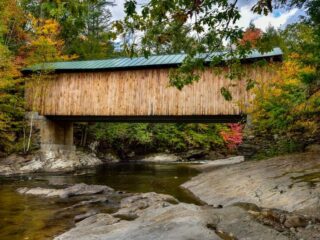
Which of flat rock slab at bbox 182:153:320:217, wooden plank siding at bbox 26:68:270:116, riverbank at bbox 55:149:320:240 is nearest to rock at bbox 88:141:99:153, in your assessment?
wooden plank siding at bbox 26:68:270:116

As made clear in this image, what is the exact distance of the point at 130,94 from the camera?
2181cm

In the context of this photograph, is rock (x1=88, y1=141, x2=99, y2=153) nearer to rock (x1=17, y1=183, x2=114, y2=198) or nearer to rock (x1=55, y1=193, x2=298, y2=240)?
rock (x1=17, y1=183, x2=114, y2=198)

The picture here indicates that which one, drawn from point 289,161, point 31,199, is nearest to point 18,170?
point 31,199

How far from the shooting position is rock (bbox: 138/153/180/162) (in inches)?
1198

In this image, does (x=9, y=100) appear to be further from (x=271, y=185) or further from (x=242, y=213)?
(x=242, y=213)

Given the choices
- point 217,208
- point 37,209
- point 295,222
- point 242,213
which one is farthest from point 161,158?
point 295,222

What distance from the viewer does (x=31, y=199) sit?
35.9 ft

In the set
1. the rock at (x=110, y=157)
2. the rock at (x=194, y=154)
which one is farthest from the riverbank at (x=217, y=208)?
the rock at (x=194, y=154)

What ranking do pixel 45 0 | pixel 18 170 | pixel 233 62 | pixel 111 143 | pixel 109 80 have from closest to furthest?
pixel 45 0
pixel 233 62
pixel 18 170
pixel 109 80
pixel 111 143

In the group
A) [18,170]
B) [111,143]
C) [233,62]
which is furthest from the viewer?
[111,143]

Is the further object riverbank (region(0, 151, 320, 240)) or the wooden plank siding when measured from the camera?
the wooden plank siding

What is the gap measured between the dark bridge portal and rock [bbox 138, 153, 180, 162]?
7.94m

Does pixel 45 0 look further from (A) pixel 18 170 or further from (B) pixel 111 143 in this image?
(B) pixel 111 143

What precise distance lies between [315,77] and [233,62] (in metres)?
1.63
